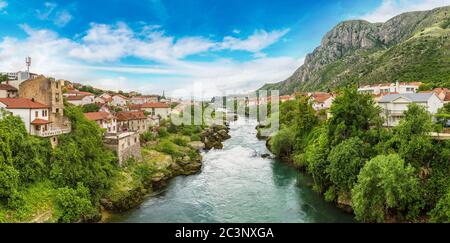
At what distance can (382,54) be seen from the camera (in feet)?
346

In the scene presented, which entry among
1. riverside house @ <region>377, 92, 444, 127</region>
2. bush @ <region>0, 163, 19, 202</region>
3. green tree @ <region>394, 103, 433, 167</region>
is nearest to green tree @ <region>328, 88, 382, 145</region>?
green tree @ <region>394, 103, 433, 167</region>

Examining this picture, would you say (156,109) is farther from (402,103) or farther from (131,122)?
(402,103)

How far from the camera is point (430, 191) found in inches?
644

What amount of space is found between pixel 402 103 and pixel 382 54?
289 feet

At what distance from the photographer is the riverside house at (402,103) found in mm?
26652

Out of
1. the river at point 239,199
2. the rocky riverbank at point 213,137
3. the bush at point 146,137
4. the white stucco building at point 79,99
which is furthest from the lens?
the rocky riverbank at point 213,137

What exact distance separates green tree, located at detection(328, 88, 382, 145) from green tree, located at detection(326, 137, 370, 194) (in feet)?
4.53

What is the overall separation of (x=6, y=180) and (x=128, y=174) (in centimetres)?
1034

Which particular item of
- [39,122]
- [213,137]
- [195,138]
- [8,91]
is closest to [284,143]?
[195,138]

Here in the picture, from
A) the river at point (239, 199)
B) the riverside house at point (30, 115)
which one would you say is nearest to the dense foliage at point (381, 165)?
the river at point (239, 199)

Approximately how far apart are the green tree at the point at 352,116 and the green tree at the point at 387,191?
5.62m

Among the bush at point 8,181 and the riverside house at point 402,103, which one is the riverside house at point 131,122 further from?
the riverside house at point 402,103
